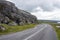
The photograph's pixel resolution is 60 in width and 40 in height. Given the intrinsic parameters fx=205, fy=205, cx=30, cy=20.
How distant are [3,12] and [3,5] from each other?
4522 mm

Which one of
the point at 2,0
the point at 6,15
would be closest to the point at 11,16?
the point at 6,15

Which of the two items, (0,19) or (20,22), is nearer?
(0,19)

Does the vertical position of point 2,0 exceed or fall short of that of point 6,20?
it exceeds it

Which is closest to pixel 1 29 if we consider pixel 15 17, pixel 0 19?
pixel 0 19

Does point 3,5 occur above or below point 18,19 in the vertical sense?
above

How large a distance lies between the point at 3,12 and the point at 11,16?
15.0 feet

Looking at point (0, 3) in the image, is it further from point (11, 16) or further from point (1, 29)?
point (1, 29)

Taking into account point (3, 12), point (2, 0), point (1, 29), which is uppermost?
point (2, 0)

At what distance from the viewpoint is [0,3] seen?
93625mm

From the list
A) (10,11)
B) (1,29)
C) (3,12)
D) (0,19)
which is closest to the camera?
(1,29)

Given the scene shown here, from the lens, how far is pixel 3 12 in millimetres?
92125

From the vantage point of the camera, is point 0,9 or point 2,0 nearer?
point 0,9

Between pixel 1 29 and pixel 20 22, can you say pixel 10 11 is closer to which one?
pixel 20 22

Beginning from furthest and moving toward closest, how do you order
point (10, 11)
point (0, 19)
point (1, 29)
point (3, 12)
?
point (10, 11) → point (3, 12) → point (0, 19) → point (1, 29)
